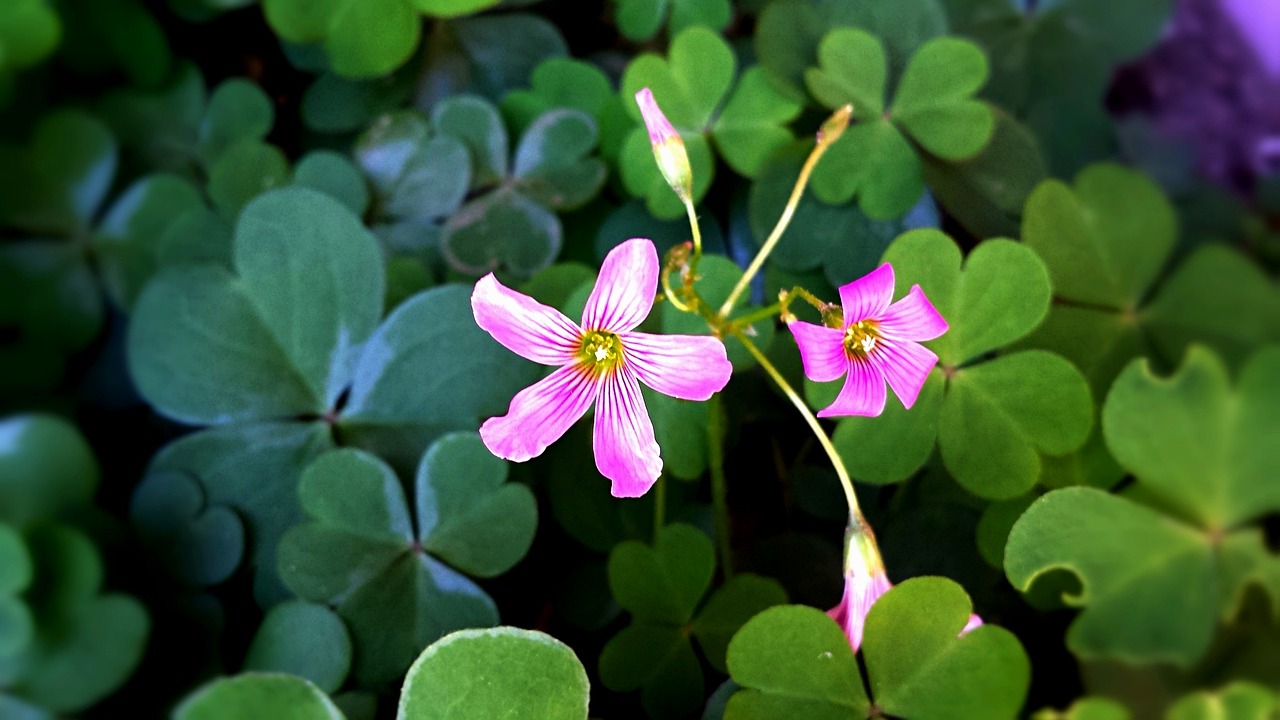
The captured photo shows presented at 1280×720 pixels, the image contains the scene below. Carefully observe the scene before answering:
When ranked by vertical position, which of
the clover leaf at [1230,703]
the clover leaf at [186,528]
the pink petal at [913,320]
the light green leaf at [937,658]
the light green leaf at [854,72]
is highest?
the light green leaf at [854,72]

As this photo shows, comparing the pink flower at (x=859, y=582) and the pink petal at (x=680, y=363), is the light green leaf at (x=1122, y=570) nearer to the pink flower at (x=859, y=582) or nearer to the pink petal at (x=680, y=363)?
the pink flower at (x=859, y=582)

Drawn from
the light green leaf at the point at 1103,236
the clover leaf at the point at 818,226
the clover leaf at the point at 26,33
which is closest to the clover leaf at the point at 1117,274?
the light green leaf at the point at 1103,236

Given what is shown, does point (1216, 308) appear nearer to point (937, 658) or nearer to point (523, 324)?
point (937, 658)

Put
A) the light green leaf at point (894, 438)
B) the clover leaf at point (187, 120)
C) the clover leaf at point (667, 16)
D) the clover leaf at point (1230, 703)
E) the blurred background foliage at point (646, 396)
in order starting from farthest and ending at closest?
the clover leaf at point (667, 16) < the clover leaf at point (187, 120) < the light green leaf at point (894, 438) < the blurred background foliage at point (646, 396) < the clover leaf at point (1230, 703)

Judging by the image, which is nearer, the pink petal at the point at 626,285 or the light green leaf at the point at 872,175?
the pink petal at the point at 626,285

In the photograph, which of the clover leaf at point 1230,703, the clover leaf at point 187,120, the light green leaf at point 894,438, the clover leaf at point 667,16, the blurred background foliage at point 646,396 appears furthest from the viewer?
the clover leaf at point 667,16

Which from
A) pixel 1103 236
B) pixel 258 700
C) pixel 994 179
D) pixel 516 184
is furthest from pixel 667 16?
pixel 258 700

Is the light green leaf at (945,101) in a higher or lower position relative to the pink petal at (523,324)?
higher

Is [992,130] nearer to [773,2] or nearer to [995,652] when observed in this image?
[773,2]
